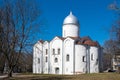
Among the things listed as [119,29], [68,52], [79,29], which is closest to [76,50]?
[68,52]

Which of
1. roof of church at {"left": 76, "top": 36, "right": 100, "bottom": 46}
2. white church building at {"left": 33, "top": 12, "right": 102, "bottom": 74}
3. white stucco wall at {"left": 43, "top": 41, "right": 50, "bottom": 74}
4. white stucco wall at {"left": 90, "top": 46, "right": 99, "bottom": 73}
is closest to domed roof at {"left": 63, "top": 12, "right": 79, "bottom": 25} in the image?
white church building at {"left": 33, "top": 12, "right": 102, "bottom": 74}

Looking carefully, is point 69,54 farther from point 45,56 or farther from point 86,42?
point 45,56

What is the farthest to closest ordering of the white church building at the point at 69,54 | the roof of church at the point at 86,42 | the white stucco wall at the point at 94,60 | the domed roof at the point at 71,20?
the domed roof at the point at 71,20 < the white stucco wall at the point at 94,60 < the roof of church at the point at 86,42 < the white church building at the point at 69,54

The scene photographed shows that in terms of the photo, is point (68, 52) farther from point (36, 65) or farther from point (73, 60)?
point (36, 65)

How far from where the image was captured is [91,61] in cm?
6681

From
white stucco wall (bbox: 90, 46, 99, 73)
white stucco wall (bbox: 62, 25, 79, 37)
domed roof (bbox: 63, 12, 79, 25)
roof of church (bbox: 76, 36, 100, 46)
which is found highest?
domed roof (bbox: 63, 12, 79, 25)

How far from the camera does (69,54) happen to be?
65.0 meters

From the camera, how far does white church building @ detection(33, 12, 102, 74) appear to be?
211 feet

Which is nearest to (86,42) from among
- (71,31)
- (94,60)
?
(71,31)

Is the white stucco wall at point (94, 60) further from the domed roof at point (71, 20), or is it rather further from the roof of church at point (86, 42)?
the domed roof at point (71, 20)

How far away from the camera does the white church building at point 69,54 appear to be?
211 ft

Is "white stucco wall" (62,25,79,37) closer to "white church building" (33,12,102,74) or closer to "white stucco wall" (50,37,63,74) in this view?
"white church building" (33,12,102,74)

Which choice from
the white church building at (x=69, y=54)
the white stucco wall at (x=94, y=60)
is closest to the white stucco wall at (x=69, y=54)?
the white church building at (x=69, y=54)

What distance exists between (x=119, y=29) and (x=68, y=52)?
32.9 meters
